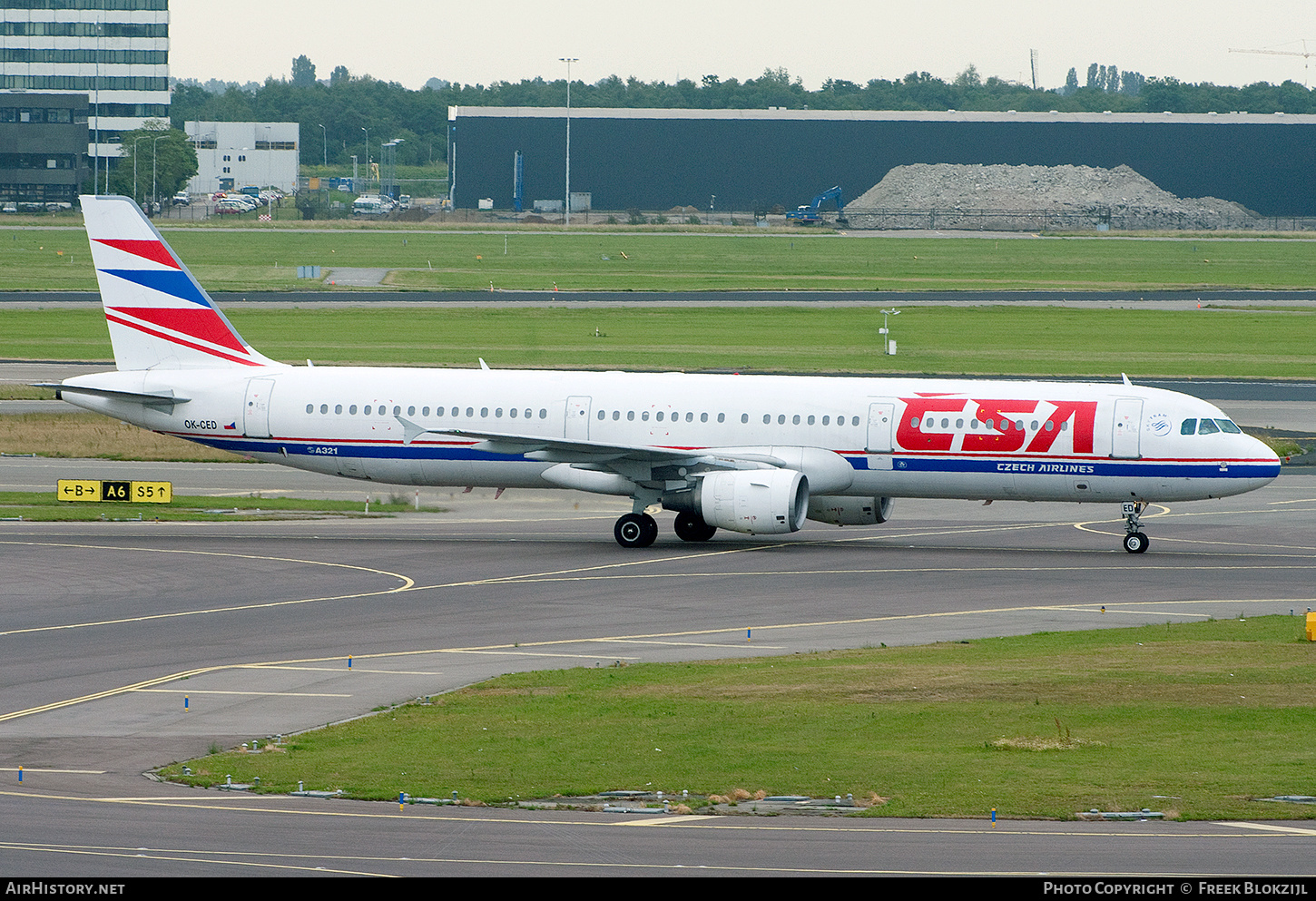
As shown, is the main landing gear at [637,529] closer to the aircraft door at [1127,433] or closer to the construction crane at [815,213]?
the aircraft door at [1127,433]

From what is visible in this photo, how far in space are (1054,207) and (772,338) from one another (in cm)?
11259

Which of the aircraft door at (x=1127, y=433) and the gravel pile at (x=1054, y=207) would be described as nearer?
the aircraft door at (x=1127, y=433)

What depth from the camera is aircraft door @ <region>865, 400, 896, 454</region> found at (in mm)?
42531

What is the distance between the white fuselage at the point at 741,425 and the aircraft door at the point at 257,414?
0.12 feet

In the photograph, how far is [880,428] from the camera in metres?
42.6

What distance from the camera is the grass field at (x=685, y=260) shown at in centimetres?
12725

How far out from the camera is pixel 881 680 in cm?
2653

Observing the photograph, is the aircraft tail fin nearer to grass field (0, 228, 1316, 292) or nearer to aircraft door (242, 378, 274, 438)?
aircraft door (242, 378, 274, 438)

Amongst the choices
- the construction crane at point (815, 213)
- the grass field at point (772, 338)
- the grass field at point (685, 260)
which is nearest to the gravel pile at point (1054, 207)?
the construction crane at point (815, 213)

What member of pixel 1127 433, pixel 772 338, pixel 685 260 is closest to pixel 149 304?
pixel 1127 433

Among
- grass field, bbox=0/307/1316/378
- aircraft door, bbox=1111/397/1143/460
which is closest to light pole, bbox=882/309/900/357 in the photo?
grass field, bbox=0/307/1316/378
